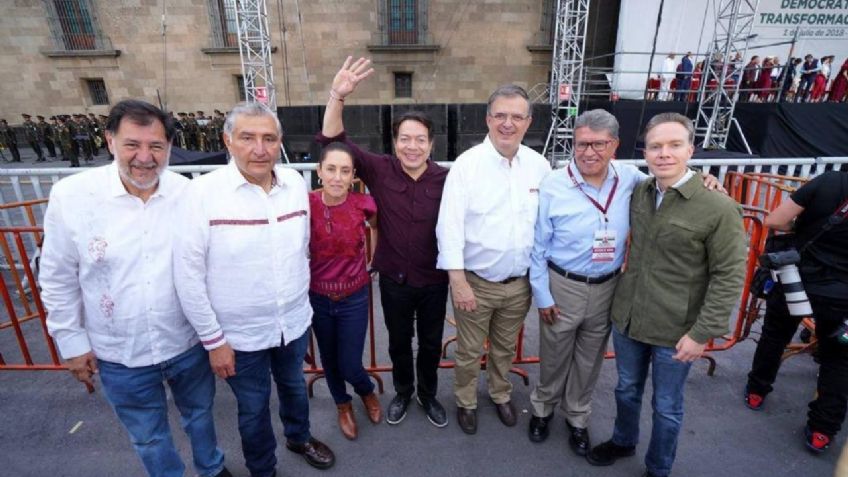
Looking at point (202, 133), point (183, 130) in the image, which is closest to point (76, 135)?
point (183, 130)

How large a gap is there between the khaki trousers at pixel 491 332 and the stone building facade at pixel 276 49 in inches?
638

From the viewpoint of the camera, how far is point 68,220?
1604 mm

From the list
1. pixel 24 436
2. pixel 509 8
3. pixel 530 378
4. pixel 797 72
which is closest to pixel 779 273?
pixel 530 378

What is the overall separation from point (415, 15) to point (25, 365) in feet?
56.5

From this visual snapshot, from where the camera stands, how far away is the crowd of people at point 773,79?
11812mm

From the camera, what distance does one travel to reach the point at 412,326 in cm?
263

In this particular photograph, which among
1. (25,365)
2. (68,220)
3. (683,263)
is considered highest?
(68,220)

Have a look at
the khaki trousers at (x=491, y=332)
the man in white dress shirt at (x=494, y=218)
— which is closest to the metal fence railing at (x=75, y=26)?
the man in white dress shirt at (x=494, y=218)

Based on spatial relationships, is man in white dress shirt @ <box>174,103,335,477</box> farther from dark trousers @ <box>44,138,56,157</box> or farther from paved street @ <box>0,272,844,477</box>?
dark trousers @ <box>44,138,56,157</box>

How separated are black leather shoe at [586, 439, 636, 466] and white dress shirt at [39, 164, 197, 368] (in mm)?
2368

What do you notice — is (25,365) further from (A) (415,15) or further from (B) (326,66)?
(A) (415,15)

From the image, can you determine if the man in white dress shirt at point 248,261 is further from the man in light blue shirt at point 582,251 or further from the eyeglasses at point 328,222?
the man in light blue shirt at point 582,251

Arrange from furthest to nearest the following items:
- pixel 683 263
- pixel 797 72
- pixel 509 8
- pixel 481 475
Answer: pixel 509 8
pixel 797 72
pixel 481 475
pixel 683 263

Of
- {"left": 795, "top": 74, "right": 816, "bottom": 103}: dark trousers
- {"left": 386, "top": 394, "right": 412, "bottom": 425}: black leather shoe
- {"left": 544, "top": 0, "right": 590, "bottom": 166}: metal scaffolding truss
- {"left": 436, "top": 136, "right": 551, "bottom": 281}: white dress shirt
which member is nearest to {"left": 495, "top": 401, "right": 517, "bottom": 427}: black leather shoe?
{"left": 386, "top": 394, "right": 412, "bottom": 425}: black leather shoe
